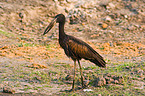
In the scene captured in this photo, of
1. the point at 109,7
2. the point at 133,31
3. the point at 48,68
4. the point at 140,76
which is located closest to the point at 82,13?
the point at 109,7

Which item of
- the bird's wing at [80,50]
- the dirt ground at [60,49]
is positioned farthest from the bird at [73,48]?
the dirt ground at [60,49]

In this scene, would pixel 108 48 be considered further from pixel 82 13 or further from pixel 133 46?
pixel 82 13

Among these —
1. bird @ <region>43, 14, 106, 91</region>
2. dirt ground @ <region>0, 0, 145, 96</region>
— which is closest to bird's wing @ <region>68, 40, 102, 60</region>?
bird @ <region>43, 14, 106, 91</region>

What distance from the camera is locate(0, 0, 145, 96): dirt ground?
6.17 m

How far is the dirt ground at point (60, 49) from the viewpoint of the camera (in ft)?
20.2

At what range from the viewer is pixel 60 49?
10070mm

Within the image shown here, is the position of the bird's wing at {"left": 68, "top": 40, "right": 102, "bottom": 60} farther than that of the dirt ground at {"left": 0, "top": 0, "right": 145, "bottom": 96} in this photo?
No

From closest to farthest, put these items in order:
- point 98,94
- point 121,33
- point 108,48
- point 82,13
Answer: point 98,94 → point 108,48 → point 121,33 → point 82,13

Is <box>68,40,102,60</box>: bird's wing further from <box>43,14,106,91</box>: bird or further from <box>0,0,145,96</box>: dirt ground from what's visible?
<box>0,0,145,96</box>: dirt ground

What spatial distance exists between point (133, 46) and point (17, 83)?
19.4ft

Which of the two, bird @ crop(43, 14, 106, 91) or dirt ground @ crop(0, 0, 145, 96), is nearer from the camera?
bird @ crop(43, 14, 106, 91)

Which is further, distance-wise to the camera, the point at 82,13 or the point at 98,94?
the point at 82,13

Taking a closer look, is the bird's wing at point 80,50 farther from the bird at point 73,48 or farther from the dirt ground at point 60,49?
the dirt ground at point 60,49

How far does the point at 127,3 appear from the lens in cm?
1438
